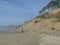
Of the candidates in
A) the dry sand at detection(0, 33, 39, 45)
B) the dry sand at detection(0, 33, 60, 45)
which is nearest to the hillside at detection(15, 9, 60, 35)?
the dry sand at detection(0, 33, 60, 45)

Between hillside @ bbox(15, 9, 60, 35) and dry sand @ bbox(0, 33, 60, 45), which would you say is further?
hillside @ bbox(15, 9, 60, 35)

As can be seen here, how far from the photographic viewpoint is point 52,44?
1266cm

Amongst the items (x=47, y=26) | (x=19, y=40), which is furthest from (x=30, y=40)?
(x=47, y=26)

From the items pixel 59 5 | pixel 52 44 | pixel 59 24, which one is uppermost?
pixel 59 5

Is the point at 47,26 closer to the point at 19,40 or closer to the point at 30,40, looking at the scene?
the point at 30,40

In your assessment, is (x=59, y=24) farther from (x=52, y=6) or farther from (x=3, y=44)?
(x=52, y=6)

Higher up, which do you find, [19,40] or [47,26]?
[47,26]

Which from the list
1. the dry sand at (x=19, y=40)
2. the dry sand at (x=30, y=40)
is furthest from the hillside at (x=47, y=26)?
the dry sand at (x=19, y=40)

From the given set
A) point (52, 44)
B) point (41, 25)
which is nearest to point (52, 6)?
point (41, 25)

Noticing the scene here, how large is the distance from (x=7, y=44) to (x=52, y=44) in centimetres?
315

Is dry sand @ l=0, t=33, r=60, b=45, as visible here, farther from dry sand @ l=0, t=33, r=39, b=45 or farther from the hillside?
the hillside

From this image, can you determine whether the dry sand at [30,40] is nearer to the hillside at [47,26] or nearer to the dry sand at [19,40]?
the dry sand at [19,40]

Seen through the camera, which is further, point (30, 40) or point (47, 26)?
point (47, 26)

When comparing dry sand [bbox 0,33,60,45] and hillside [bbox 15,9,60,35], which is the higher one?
hillside [bbox 15,9,60,35]
